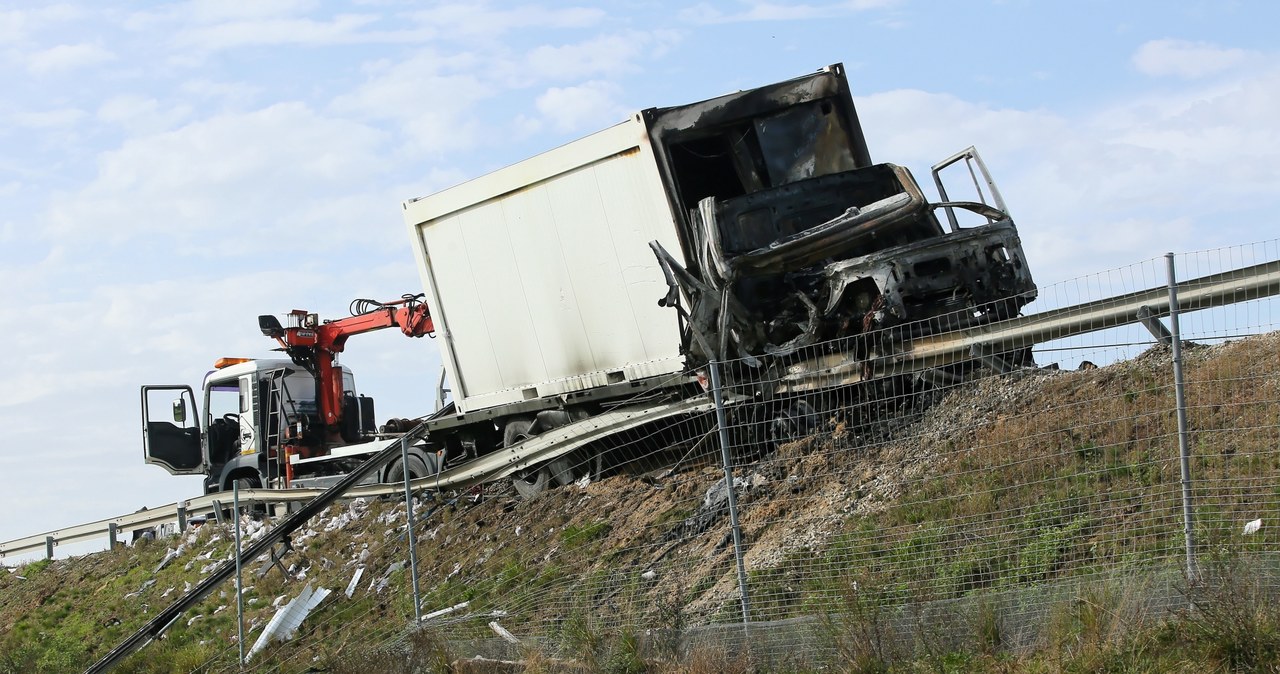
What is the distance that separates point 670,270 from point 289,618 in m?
4.64

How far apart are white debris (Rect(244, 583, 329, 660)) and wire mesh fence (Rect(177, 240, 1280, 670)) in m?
0.60

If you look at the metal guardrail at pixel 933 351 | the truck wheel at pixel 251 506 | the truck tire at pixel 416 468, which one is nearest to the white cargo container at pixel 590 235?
the metal guardrail at pixel 933 351

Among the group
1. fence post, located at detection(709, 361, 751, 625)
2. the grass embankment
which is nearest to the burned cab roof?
the grass embankment

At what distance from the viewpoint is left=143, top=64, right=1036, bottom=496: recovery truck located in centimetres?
1082

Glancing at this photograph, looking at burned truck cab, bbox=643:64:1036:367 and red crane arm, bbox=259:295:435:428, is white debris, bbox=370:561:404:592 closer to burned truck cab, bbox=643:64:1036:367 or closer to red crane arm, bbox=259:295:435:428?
burned truck cab, bbox=643:64:1036:367

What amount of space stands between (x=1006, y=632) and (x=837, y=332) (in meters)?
4.54

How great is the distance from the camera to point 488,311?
1376 cm

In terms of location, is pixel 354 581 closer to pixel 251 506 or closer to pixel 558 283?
pixel 558 283

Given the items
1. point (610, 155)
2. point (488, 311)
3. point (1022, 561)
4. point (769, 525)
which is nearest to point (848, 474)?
point (769, 525)

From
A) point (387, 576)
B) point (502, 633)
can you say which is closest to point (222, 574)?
point (387, 576)

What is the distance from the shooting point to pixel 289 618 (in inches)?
468

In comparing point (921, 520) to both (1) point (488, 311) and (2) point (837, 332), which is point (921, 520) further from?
(1) point (488, 311)

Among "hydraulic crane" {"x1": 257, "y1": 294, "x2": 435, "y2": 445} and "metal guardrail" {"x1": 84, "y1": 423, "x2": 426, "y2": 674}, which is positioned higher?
"hydraulic crane" {"x1": 257, "y1": 294, "x2": 435, "y2": 445}

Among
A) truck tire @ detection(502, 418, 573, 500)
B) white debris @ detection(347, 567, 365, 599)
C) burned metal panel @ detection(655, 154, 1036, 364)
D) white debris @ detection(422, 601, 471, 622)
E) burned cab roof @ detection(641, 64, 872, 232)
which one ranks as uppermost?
burned cab roof @ detection(641, 64, 872, 232)
